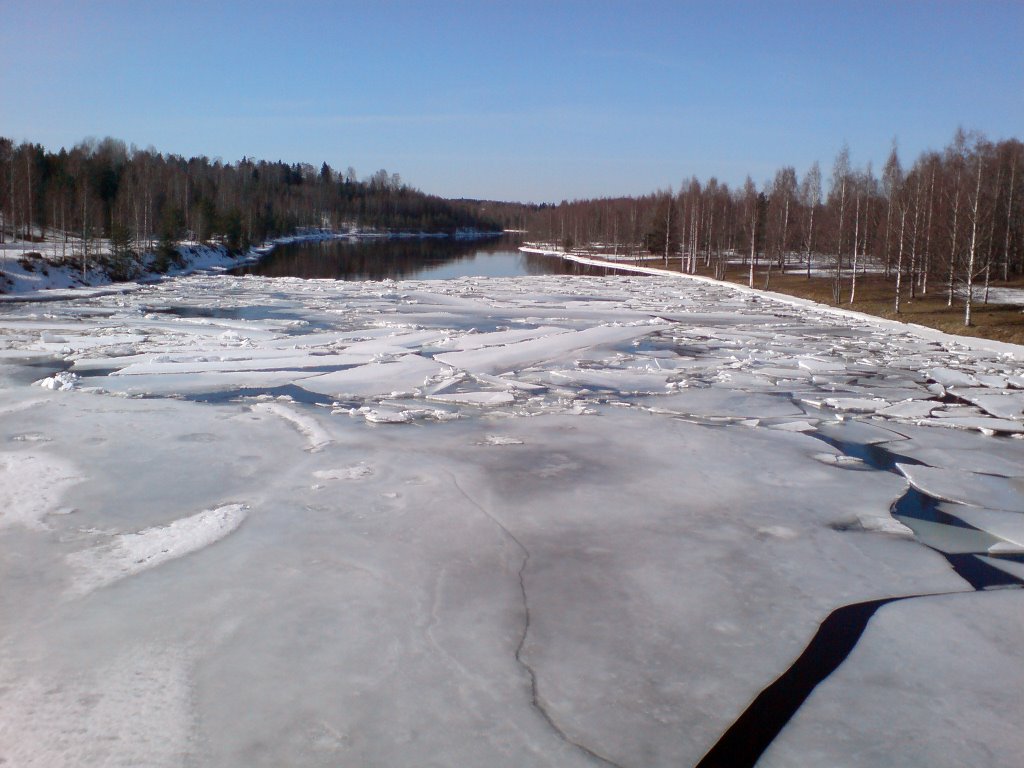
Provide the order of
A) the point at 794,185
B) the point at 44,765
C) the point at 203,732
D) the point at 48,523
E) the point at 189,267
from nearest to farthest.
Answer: the point at 44,765
the point at 203,732
the point at 48,523
the point at 189,267
the point at 794,185

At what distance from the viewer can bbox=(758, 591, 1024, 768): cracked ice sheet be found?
13.2 ft

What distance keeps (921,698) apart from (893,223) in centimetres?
3230

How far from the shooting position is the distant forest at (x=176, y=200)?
2035 inches

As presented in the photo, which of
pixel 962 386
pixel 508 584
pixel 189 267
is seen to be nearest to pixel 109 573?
pixel 508 584

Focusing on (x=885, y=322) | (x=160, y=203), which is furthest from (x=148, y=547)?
(x=160, y=203)

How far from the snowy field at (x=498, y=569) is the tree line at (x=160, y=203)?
104ft

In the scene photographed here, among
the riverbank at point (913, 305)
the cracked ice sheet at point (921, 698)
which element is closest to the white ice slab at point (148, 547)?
the cracked ice sheet at point (921, 698)

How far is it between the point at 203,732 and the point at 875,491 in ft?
21.5

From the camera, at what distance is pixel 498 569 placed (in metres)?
6.09

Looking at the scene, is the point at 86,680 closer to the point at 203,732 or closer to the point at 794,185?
the point at 203,732

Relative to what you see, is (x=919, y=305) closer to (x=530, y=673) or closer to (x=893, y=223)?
(x=893, y=223)

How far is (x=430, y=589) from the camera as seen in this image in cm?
573

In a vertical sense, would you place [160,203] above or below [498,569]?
above

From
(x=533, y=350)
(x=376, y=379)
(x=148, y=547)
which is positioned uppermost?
(x=533, y=350)
